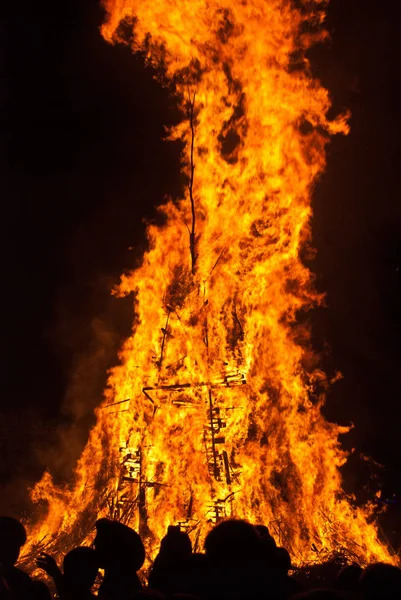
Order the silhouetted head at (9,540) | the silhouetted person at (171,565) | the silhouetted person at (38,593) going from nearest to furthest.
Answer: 1. the silhouetted person at (171,565)
2. the silhouetted person at (38,593)
3. the silhouetted head at (9,540)

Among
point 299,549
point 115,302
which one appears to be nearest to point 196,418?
point 299,549

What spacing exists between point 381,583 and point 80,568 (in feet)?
6.20

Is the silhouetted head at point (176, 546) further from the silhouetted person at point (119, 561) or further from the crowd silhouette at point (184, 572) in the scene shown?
the silhouetted person at point (119, 561)

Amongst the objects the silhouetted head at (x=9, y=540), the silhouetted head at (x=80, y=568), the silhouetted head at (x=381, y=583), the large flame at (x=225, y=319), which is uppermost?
the large flame at (x=225, y=319)

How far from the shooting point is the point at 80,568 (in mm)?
2904

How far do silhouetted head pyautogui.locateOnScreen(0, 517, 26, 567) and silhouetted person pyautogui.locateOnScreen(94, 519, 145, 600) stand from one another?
0.72m

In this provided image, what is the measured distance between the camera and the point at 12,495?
934 cm

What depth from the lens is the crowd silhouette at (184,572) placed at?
6.89 ft

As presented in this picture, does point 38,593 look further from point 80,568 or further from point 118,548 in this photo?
point 118,548

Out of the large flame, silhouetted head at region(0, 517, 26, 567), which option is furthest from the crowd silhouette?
the large flame

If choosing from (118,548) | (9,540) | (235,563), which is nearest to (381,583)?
(235,563)

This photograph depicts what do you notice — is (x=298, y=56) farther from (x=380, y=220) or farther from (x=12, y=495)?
(x=12, y=495)

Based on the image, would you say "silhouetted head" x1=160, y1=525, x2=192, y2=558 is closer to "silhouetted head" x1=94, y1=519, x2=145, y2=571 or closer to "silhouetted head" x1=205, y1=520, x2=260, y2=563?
"silhouetted head" x1=94, y1=519, x2=145, y2=571

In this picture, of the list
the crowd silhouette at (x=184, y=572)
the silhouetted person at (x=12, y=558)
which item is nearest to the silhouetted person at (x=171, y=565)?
the crowd silhouette at (x=184, y=572)
